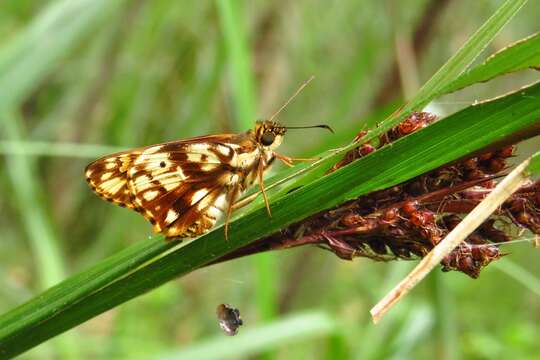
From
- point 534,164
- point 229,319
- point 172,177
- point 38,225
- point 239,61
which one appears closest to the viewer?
point 534,164

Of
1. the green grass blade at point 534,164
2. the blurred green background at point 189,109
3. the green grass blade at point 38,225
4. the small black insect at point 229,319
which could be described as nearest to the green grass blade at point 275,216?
the green grass blade at point 534,164

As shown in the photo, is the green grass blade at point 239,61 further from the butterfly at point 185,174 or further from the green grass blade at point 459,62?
the green grass blade at point 459,62

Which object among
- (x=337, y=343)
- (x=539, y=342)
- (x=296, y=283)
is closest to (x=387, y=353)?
(x=337, y=343)

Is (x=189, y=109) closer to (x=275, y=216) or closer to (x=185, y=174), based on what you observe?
(x=185, y=174)

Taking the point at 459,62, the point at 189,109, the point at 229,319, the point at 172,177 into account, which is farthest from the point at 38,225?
the point at 459,62

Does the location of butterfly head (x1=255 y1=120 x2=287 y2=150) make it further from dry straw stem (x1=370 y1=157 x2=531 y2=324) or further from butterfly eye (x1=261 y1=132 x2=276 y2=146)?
dry straw stem (x1=370 y1=157 x2=531 y2=324)
